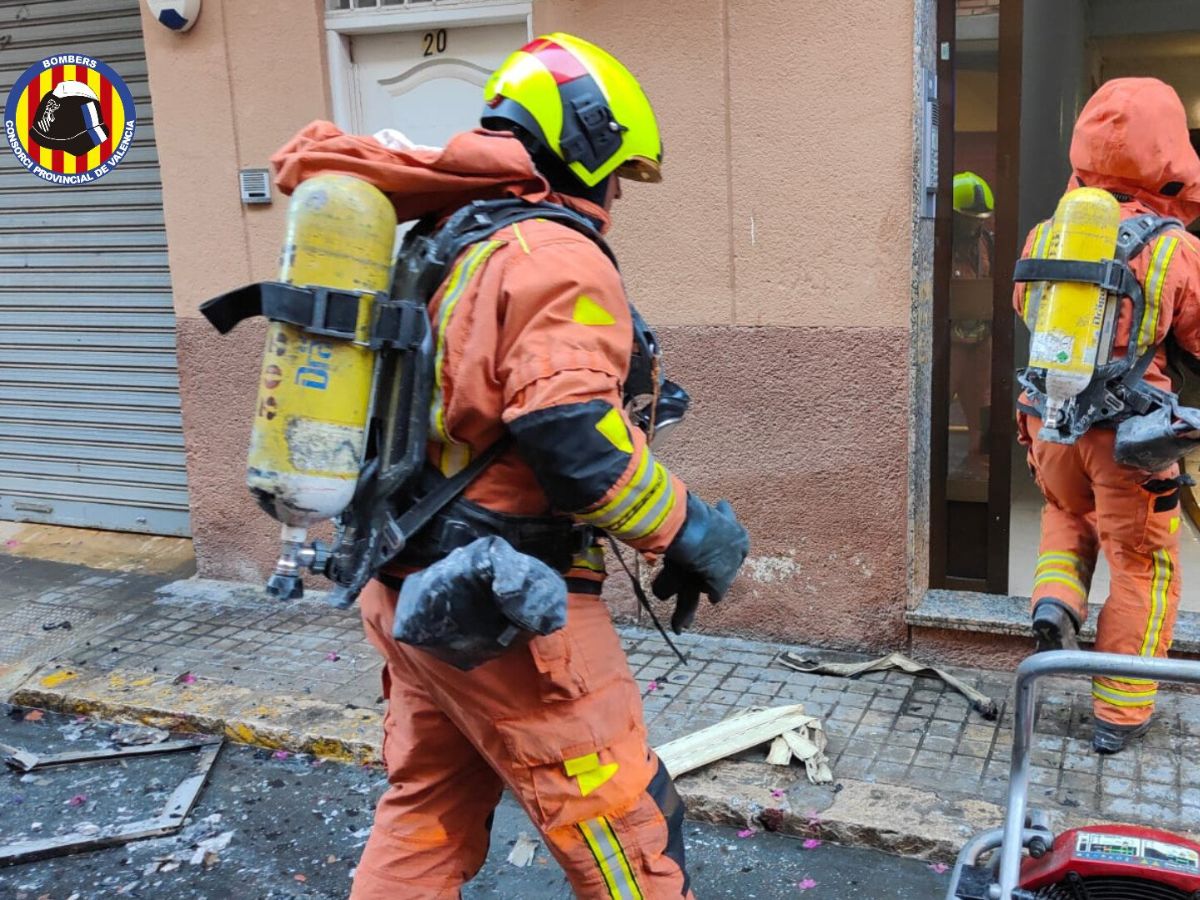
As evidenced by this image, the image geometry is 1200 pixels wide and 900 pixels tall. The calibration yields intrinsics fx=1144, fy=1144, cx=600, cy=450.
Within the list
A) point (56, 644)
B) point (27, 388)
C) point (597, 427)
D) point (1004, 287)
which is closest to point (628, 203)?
point (1004, 287)

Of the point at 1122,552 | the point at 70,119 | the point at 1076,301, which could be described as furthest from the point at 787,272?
the point at 70,119

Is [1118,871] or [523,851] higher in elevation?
[1118,871]

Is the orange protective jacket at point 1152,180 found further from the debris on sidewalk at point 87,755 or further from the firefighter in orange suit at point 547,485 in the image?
the debris on sidewalk at point 87,755

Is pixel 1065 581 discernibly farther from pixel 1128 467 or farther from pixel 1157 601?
pixel 1128 467

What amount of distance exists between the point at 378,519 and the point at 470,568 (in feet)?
1.11

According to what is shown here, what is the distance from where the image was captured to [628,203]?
491 cm

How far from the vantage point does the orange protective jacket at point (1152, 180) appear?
351cm

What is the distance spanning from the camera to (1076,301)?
3.40 m

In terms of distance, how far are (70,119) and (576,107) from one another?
522cm

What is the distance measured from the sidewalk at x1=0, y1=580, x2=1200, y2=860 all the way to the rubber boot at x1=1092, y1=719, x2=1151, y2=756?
4 cm

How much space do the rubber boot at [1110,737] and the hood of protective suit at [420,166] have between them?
8.88 feet

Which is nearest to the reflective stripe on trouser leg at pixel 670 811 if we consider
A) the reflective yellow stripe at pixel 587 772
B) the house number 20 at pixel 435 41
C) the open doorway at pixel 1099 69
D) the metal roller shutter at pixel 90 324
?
the reflective yellow stripe at pixel 587 772

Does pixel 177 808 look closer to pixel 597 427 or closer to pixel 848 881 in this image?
pixel 848 881

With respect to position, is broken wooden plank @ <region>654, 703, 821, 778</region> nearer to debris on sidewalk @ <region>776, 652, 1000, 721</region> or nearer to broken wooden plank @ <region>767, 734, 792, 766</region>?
broken wooden plank @ <region>767, 734, 792, 766</region>
